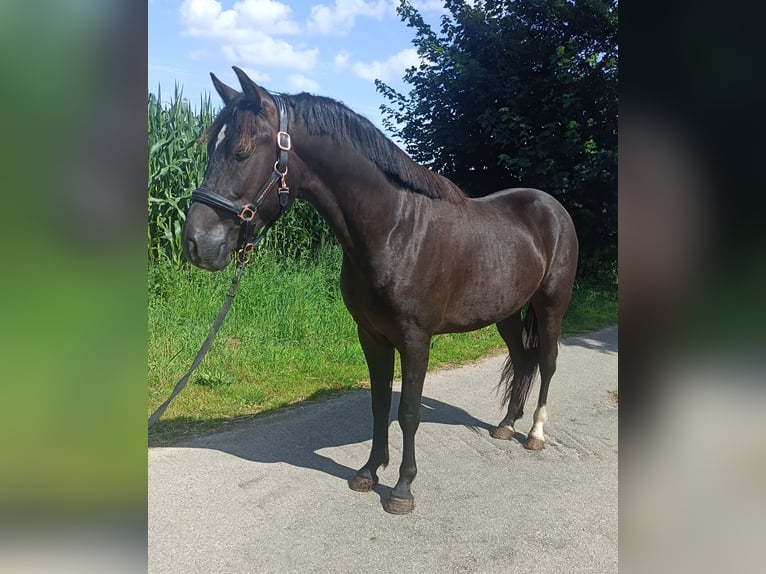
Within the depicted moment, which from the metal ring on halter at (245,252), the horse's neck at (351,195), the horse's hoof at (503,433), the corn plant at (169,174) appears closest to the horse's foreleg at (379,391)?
the horse's neck at (351,195)

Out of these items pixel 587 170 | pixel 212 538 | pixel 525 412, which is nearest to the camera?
pixel 212 538

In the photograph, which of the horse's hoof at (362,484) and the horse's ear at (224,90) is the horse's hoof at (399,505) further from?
the horse's ear at (224,90)

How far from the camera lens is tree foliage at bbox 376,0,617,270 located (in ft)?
29.5

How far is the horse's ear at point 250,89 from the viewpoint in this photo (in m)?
2.19

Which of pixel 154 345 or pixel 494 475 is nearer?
pixel 494 475

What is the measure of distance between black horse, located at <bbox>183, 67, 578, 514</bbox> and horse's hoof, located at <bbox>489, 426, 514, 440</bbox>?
7.0 inches

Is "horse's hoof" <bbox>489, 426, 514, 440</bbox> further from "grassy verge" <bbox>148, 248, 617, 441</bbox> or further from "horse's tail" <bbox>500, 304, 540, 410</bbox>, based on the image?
"grassy verge" <bbox>148, 248, 617, 441</bbox>

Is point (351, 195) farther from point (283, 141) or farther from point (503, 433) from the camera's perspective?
point (503, 433)

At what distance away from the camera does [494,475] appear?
312 cm

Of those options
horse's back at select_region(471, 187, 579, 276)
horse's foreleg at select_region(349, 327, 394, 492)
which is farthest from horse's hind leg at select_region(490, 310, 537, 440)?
horse's foreleg at select_region(349, 327, 394, 492)

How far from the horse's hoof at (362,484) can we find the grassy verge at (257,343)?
4.42 ft
